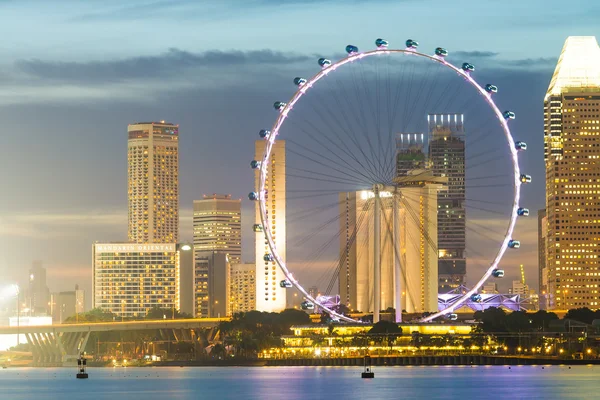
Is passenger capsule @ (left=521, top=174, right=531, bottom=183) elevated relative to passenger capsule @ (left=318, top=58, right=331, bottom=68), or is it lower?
lower

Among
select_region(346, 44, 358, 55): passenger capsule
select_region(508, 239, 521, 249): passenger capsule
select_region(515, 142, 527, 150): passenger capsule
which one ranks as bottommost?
select_region(508, 239, 521, 249): passenger capsule

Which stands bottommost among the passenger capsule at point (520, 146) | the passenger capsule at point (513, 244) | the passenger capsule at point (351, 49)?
the passenger capsule at point (513, 244)

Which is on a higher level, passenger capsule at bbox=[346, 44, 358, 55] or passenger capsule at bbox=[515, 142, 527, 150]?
passenger capsule at bbox=[346, 44, 358, 55]

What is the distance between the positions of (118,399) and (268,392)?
18921 millimetres

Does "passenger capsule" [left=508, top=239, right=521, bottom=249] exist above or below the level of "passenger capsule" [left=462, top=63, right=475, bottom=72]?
below

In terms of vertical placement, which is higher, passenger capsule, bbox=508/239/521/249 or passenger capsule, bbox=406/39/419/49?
passenger capsule, bbox=406/39/419/49

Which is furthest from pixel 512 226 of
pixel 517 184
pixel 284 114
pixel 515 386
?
pixel 284 114

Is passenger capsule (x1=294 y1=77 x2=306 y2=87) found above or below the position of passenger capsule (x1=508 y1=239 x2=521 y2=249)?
above

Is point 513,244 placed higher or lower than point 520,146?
lower

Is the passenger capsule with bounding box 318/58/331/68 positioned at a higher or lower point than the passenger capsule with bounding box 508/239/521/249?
higher

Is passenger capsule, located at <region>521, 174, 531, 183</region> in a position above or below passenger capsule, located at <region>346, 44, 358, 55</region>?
below

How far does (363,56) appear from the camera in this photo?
188 metres

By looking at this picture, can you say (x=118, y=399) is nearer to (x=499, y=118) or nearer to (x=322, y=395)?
(x=322, y=395)

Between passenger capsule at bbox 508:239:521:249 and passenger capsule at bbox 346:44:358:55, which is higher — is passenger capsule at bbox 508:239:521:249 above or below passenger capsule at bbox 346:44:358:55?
below
